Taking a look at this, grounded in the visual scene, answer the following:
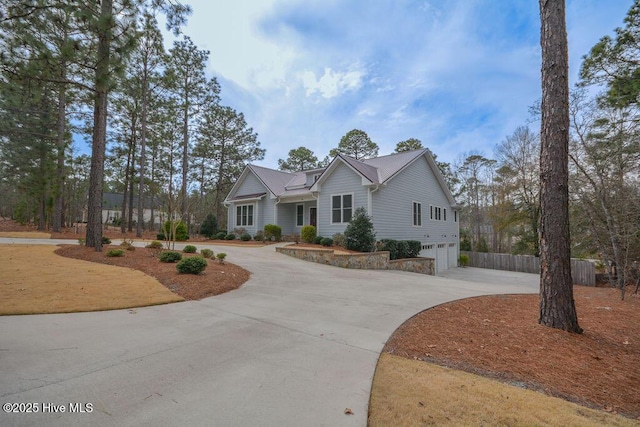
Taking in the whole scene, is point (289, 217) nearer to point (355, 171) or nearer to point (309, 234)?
point (309, 234)

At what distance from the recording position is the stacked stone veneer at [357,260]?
481 inches

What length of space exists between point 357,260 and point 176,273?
704 centimetres

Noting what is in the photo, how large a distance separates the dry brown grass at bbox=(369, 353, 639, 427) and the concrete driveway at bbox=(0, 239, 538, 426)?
0.22 m

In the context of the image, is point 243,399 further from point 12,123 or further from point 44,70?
point 12,123

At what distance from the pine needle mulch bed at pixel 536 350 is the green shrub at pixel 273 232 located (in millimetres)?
14222

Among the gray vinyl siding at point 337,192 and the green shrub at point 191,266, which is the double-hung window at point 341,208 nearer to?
the gray vinyl siding at point 337,192

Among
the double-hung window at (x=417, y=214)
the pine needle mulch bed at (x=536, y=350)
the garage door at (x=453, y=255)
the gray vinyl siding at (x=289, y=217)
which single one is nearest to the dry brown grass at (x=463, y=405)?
the pine needle mulch bed at (x=536, y=350)

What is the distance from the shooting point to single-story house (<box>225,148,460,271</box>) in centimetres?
1572

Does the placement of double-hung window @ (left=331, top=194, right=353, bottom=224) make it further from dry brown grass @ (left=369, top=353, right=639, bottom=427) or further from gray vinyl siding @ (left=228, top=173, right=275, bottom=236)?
dry brown grass @ (left=369, top=353, right=639, bottom=427)

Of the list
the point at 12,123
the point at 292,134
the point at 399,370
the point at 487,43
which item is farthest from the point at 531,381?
the point at 12,123

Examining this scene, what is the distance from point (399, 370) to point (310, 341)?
48.4 inches

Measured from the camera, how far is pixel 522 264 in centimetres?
2206

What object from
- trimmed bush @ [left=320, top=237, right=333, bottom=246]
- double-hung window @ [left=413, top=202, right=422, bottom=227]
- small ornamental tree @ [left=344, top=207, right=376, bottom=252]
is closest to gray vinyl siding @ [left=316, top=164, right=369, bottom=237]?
trimmed bush @ [left=320, top=237, right=333, bottom=246]

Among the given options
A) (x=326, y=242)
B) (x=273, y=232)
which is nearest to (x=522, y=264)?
(x=326, y=242)
